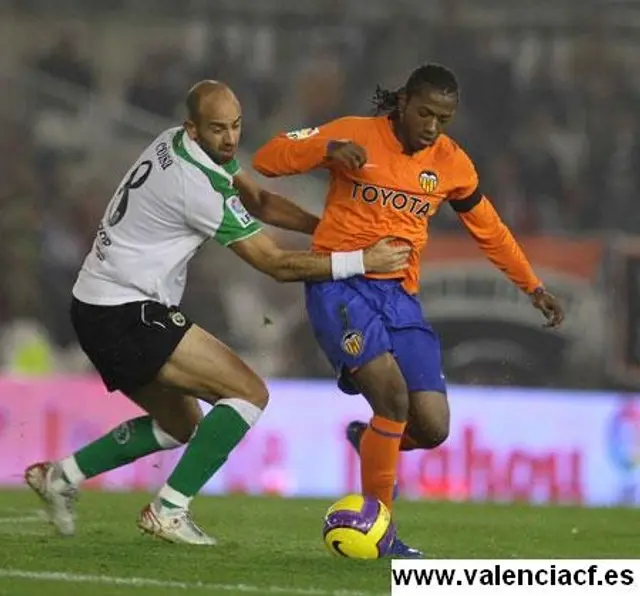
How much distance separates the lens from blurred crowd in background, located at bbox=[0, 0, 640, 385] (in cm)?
1551

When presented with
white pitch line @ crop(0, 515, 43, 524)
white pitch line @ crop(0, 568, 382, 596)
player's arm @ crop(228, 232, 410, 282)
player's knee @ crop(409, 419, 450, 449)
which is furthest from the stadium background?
white pitch line @ crop(0, 568, 382, 596)

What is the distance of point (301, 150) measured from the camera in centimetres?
848

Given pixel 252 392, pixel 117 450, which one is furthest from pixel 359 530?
pixel 117 450

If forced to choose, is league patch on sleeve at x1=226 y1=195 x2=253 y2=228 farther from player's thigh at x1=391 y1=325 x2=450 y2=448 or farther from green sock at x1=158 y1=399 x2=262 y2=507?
player's thigh at x1=391 y1=325 x2=450 y2=448

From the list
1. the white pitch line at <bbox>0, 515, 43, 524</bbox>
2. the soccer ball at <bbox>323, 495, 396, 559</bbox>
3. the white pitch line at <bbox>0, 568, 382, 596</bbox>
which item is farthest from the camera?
the white pitch line at <bbox>0, 515, 43, 524</bbox>

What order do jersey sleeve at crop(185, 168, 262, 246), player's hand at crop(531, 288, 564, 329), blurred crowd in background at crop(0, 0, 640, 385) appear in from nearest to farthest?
jersey sleeve at crop(185, 168, 262, 246) → player's hand at crop(531, 288, 564, 329) → blurred crowd in background at crop(0, 0, 640, 385)

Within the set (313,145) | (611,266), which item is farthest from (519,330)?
(313,145)

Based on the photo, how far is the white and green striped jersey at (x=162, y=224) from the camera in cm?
788

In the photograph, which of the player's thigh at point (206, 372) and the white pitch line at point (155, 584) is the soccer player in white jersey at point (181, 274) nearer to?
the player's thigh at point (206, 372)

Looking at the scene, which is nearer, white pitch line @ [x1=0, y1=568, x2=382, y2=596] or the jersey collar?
white pitch line @ [x1=0, y1=568, x2=382, y2=596]

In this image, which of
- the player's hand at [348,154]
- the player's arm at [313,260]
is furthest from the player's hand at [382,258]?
the player's hand at [348,154]

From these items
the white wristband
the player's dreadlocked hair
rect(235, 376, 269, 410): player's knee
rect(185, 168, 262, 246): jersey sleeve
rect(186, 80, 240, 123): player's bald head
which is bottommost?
rect(235, 376, 269, 410): player's knee

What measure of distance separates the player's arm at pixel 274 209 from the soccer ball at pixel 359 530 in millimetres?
1534

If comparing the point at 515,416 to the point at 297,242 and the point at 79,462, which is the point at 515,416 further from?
the point at 79,462
